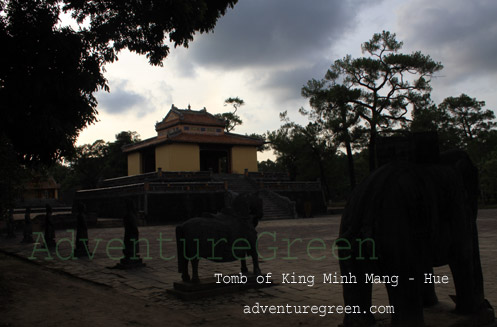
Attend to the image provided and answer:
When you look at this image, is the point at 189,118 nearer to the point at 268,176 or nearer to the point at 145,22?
the point at 268,176

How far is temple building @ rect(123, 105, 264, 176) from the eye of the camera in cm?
3209

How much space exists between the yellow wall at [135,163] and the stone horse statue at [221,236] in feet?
103

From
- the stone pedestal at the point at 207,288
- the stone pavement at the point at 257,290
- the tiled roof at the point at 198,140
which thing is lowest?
the stone pavement at the point at 257,290

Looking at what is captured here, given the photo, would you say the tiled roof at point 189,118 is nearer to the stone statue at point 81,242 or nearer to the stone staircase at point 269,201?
the stone staircase at point 269,201

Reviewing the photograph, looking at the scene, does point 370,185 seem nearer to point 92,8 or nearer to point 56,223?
point 92,8

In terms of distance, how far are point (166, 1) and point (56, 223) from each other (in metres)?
16.3

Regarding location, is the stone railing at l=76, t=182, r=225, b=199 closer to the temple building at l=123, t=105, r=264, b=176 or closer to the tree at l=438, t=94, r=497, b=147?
the temple building at l=123, t=105, r=264, b=176

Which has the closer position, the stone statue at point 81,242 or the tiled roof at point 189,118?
the stone statue at point 81,242

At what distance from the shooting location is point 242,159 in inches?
1364

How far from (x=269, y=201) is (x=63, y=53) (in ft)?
64.5

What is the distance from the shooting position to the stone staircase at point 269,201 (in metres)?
24.4

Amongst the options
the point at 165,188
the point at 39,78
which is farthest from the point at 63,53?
the point at 165,188

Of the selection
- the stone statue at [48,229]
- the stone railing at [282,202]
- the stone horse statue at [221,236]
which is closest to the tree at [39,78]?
the stone horse statue at [221,236]

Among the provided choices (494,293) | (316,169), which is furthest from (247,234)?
(316,169)
